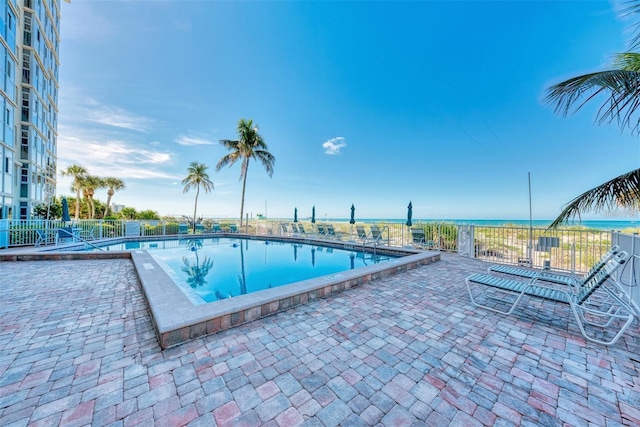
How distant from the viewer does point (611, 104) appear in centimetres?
319

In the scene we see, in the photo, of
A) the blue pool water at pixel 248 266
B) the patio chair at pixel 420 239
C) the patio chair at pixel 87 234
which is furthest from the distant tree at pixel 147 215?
the patio chair at pixel 420 239

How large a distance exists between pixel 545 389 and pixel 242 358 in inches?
98.1

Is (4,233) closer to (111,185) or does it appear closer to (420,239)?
(420,239)

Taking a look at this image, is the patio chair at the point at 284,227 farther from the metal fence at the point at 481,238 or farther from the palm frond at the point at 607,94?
the palm frond at the point at 607,94

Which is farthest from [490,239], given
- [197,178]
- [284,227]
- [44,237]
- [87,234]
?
[197,178]

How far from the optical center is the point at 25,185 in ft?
45.1

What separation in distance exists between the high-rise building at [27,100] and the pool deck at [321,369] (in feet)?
46.5

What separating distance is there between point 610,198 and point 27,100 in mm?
24817

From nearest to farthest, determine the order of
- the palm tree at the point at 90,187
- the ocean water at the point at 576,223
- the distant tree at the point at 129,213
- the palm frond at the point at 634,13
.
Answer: the palm frond at the point at 634,13
the ocean water at the point at 576,223
the distant tree at the point at 129,213
the palm tree at the point at 90,187

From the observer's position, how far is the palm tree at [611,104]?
2945 mm

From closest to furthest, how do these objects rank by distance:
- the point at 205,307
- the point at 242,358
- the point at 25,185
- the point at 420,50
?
the point at 242,358 → the point at 205,307 → the point at 420,50 → the point at 25,185

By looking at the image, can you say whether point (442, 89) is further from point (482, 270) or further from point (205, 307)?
point (205, 307)


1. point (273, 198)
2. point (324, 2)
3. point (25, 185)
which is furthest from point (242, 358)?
point (273, 198)

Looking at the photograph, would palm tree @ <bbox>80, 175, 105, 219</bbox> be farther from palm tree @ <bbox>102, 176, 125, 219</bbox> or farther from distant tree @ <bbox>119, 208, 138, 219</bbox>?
distant tree @ <bbox>119, 208, 138, 219</bbox>
